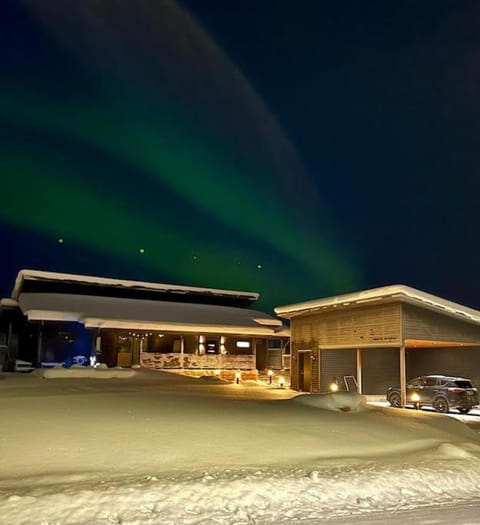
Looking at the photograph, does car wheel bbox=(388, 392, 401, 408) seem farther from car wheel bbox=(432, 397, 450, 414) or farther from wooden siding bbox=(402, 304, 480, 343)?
wooden siding bbox=(402, 304, 480, 343)

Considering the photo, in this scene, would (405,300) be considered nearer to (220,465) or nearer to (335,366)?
(335,366)

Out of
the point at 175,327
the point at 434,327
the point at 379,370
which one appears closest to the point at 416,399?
the point at 434,327

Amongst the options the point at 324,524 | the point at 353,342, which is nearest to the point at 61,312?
the point at 353,342

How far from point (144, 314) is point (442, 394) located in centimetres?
1925

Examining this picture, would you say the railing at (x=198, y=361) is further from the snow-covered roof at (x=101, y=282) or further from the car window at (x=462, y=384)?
the car window at (x=462, y=384)

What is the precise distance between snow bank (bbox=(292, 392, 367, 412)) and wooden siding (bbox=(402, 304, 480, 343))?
198 inches

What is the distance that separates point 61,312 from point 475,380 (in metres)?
21.7

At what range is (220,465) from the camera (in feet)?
30.0

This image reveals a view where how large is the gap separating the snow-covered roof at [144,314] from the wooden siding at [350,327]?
23.9ft

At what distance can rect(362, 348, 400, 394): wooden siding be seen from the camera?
30.5 metres

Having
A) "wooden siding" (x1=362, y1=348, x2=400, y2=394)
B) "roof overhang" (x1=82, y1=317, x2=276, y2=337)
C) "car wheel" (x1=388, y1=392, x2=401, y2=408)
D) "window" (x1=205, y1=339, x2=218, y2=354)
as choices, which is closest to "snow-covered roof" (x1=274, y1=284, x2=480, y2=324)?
"car wheel" (x1=388, y1=392, x2=401, y2=408)

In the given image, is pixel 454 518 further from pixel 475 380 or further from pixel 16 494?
pixel 475 380

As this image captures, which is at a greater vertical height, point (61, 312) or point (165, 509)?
point (61, 312)

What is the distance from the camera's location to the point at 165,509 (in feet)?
22.8
